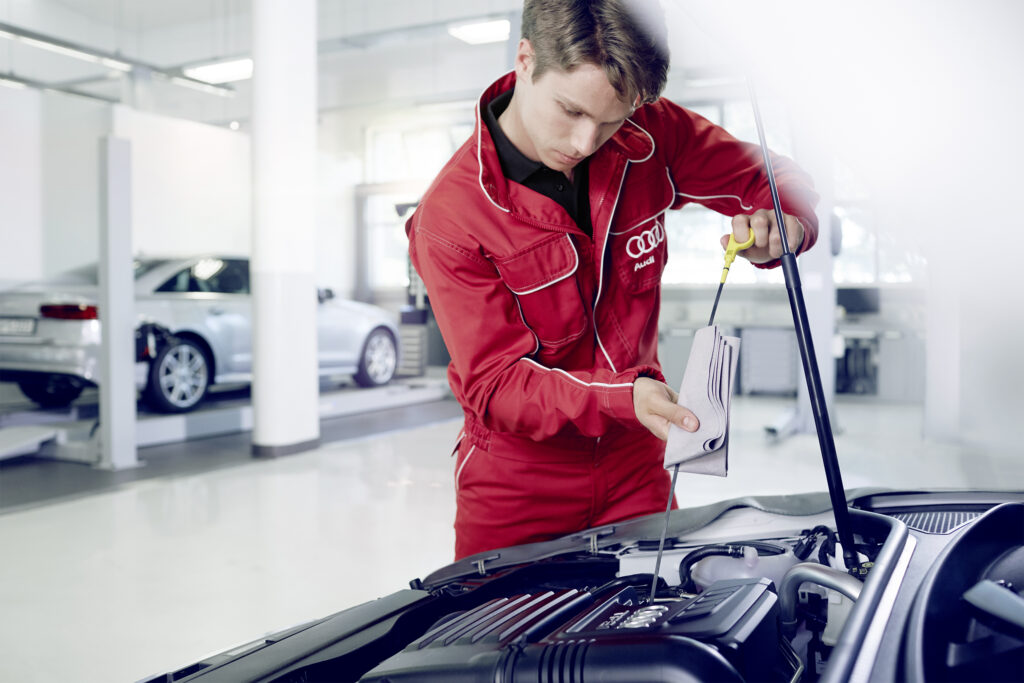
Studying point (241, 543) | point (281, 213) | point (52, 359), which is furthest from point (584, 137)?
point (52, 359)

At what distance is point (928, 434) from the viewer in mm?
4656

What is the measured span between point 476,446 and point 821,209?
3.78 m

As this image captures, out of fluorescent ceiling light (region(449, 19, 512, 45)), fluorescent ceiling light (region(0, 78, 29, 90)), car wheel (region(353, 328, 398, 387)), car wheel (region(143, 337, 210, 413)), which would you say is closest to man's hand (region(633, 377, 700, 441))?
car wheel (region(143, 337, 210, 413))

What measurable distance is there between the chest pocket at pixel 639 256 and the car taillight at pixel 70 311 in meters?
4.08

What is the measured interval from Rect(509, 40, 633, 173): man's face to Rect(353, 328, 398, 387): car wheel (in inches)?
216

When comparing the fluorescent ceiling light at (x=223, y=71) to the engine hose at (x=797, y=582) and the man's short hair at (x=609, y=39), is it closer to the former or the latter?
the man's short hair at (x=609, y=39)

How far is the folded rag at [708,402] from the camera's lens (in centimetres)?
77

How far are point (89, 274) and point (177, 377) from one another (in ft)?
4.96

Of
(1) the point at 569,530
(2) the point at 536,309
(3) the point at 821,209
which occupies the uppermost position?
(3) the point at 821,209

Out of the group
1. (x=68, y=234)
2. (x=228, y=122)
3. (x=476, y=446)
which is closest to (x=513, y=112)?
(x=476, y=446)

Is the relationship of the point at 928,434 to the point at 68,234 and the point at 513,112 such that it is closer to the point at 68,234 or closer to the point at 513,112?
the point at 513,112

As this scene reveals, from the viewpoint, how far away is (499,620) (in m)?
0.78

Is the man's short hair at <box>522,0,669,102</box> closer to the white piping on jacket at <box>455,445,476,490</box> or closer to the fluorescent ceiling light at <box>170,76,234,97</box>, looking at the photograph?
the white piping on jacket at <box>455,445,476,490</box>

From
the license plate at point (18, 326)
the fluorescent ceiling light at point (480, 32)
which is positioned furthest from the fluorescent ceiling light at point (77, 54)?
the license plate at point (18, 326)
